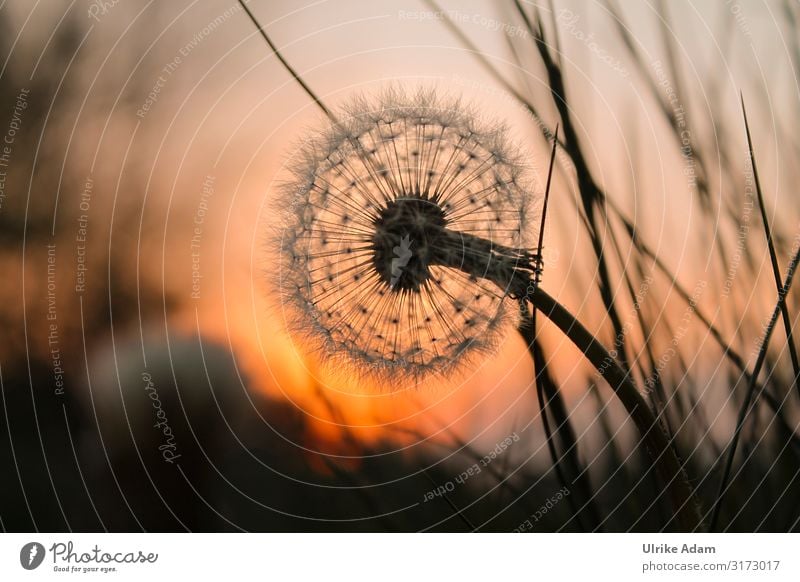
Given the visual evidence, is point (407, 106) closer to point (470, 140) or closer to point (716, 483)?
point (470, 140)

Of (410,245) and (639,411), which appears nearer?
(410,245)

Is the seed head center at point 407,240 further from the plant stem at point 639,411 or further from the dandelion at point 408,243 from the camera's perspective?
the plant stem at point 639,411

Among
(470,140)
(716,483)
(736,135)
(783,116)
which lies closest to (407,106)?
(470,140)

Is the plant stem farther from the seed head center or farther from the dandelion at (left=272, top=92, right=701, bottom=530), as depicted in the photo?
the seed head center

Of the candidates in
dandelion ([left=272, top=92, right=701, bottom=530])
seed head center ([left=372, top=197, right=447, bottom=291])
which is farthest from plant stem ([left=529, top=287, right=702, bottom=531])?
seed head center ([left=372, top=197, right=447, bottom=291])

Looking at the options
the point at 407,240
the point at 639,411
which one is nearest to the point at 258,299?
the point at 407,240

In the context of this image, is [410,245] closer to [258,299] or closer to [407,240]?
[407,240]

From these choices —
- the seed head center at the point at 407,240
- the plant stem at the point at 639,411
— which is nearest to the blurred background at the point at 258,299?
the plant stem at the point at 639,411
